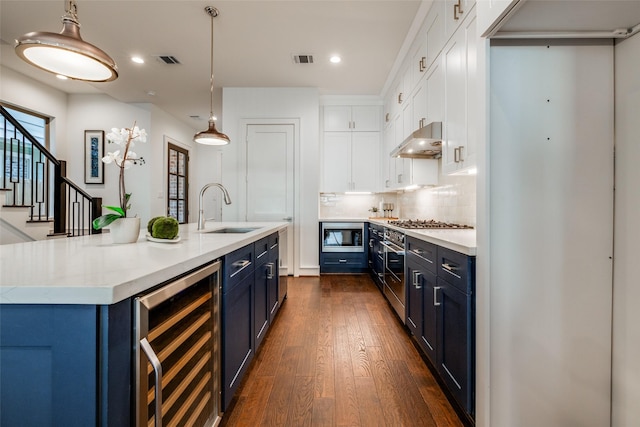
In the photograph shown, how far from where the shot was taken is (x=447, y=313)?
1557mm

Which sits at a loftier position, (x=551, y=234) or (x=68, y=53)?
(x=68, y=53)

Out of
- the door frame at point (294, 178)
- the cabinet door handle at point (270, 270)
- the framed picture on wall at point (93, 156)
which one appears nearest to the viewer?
the cabinet door handle at point (270, 270)

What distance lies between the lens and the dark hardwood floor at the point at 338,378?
1473 millimetres

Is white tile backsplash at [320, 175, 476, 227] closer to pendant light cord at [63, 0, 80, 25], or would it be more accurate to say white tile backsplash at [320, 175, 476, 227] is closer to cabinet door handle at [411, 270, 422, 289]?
cabinet door handle at [411, 270, 422, 289]

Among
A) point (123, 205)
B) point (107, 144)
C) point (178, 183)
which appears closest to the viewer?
point (123, 205)

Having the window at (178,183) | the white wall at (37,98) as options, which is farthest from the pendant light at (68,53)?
the window at (178,183)

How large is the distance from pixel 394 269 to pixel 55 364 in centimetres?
250

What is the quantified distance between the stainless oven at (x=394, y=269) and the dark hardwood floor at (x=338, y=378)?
197mm

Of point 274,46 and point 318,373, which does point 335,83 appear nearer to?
point 274,46

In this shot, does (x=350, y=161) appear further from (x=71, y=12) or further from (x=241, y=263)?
(x=71, y=12)

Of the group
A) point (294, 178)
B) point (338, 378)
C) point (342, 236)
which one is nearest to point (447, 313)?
point (338, 378)

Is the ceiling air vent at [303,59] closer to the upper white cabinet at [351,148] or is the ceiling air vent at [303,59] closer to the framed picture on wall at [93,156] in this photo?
the upper white cabinet at [351,148]

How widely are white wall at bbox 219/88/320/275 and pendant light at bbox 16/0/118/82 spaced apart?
315 centimetres

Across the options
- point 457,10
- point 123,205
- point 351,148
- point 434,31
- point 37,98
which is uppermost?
point 37,98
